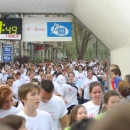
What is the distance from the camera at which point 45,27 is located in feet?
44.2

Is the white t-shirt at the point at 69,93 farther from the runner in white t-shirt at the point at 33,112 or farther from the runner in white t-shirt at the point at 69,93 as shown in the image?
the runner in white t-shirt at the point at 33,112

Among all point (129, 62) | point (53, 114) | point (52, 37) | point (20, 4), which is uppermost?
point (20, 4)

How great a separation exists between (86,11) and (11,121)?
9.63 meters

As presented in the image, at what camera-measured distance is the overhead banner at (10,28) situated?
13414 millimetres

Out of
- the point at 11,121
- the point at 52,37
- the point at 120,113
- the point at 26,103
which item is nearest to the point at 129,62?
the point at 52,37

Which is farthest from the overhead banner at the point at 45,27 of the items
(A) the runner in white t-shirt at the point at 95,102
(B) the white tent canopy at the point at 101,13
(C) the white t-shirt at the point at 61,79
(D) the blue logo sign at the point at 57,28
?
(A) the runner in white t-shirt at the point at 95,102

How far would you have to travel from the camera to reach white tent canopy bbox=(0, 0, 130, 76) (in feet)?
37.2

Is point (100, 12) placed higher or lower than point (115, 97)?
higher

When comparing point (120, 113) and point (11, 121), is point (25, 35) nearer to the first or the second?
point (11, 121)

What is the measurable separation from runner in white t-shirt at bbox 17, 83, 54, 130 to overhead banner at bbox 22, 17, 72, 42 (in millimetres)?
8974

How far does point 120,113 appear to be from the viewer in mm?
1018

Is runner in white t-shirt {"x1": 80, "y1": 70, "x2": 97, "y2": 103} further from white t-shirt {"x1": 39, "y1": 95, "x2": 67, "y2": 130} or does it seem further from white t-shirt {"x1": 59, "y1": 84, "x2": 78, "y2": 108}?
white t-shirt {"x1": 39, "y1": 95, "x2": 67, "y2": 130}

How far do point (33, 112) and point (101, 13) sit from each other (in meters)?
7.81

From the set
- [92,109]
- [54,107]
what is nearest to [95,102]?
[92,109]
